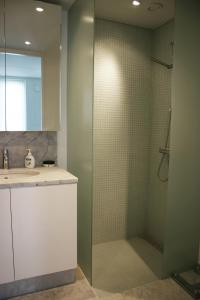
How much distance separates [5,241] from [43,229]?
0.94ft

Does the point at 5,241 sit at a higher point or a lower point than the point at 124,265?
higher

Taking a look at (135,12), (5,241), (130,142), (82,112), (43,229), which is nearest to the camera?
(5,241)

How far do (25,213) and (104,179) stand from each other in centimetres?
112

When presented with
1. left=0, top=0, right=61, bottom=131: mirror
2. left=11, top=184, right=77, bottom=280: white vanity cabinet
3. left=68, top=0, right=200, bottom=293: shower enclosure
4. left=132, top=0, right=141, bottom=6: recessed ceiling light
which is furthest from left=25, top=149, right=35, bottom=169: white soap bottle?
left=132, top=0, right=141, bottom=6: recessed ceiling light

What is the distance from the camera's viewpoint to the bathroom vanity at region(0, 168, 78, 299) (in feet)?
Answer: 6.17

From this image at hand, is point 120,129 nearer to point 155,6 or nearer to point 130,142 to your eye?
point 130,142

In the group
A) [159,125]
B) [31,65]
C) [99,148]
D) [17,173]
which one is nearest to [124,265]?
[99,148]

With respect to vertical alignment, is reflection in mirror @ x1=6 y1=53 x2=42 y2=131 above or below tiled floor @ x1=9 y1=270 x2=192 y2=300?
above

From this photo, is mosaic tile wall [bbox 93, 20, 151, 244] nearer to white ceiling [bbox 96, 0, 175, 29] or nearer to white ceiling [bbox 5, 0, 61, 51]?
white ceiling [bbox 96, 0, 175, 29]

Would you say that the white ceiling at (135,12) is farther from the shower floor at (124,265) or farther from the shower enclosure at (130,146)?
the shower floor at (124,265)

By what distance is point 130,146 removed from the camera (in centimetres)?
292

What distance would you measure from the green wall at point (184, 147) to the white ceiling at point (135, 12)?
281 millimetres

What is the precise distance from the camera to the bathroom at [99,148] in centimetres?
202

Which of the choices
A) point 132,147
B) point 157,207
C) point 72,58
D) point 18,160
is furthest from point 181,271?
point 72,58
